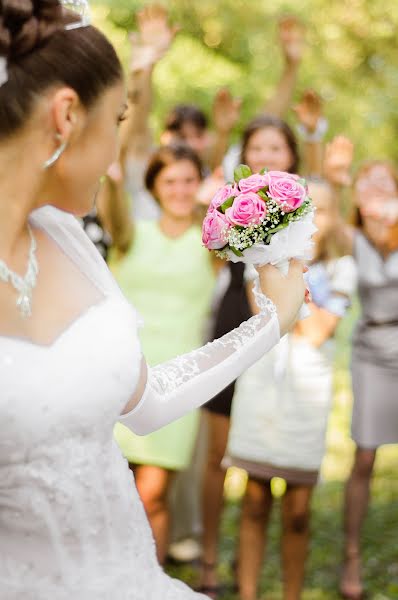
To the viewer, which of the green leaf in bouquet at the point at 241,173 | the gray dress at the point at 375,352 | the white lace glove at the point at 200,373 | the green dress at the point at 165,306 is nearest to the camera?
the white lace glove at the point at 200,373

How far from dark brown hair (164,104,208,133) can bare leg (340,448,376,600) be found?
82.7 inches

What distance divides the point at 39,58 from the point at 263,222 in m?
0.71

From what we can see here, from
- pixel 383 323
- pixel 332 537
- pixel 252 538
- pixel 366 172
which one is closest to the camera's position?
pixel 252 538

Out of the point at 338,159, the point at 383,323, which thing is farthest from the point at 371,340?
the point at 338,159

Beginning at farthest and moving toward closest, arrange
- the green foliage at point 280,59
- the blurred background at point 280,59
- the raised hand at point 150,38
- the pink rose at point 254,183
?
the green foliage at point 280,59 < the blurred background at point 280,59 < the raised hand at point 150,38 < the pink rose at point 254,183

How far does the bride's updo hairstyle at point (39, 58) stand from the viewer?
156cm

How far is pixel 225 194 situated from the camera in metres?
2.26

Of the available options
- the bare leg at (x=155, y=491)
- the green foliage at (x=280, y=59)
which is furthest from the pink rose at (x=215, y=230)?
the green foliage at (x=280, y=59)

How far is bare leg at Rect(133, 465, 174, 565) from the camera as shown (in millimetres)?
4344

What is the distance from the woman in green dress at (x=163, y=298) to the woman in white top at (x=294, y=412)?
0.30 m

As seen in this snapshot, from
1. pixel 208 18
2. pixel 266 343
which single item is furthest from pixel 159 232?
pixel 208 18

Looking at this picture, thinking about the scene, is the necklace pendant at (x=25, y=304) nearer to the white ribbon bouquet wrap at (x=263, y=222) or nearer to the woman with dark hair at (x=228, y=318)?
the white ribbon bouquet wrap at (x=263, y=222)

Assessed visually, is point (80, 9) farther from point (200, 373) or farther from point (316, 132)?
point (316, 132)

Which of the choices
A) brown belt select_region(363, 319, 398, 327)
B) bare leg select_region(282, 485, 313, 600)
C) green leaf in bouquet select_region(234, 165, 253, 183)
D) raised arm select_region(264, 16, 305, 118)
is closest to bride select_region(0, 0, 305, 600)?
green leaf in bouquet select_region(234, 165, 253, 183)
